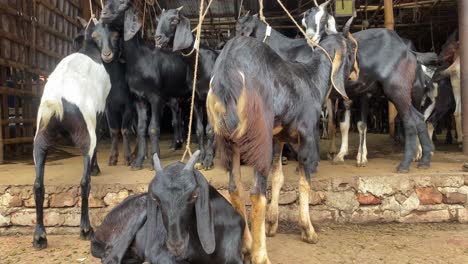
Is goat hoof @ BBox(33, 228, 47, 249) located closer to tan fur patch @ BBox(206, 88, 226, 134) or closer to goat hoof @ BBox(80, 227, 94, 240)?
goat hoof @ BBox(80, 227, 94, 240)

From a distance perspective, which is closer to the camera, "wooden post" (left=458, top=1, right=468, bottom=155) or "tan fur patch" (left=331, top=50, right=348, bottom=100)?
"tan fur patch" (left=331, top=50, right=348, bottom=100)

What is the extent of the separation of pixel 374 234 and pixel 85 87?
3298 millimetres

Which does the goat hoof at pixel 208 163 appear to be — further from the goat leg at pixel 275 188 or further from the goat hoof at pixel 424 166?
the goat hoof at pixel 424 166

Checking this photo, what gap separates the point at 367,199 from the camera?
4.58 metres

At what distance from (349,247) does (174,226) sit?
2135 millimetres

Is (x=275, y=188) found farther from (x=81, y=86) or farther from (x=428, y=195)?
(x=81, y=86)

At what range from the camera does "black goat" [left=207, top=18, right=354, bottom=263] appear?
9.81 ft

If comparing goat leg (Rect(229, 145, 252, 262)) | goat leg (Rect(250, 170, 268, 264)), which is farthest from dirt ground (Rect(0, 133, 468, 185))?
goat leg (Rect(250, 170, 268, 264))

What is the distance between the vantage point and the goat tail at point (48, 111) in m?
3.87

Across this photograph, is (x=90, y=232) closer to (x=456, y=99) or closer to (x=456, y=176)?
(x=456, y=176)

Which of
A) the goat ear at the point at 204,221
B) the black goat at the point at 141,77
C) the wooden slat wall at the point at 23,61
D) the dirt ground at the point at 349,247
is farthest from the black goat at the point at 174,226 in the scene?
the wooden slat wall at the point at 23,61

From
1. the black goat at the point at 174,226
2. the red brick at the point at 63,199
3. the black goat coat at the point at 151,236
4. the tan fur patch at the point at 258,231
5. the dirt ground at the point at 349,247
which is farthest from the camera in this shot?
the red brick at the point at 63,199

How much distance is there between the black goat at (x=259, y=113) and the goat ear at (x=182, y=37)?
1.81 metres

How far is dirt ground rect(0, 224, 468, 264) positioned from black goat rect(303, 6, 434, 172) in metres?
1.11
